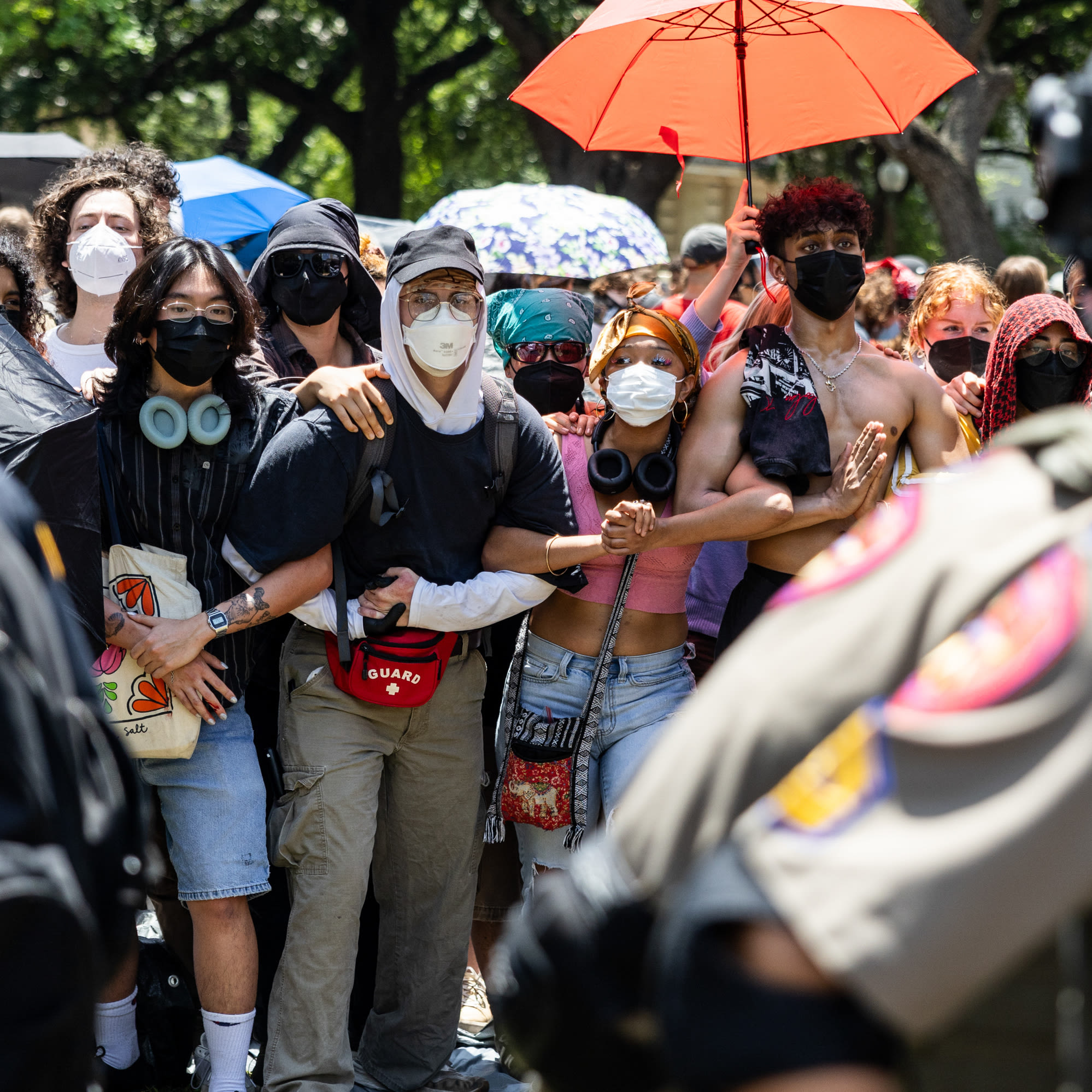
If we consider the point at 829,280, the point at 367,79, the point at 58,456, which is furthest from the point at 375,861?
the point at 367,79

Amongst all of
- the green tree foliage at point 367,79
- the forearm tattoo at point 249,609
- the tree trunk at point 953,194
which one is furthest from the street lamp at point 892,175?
the forearm tattoo at point 249,609

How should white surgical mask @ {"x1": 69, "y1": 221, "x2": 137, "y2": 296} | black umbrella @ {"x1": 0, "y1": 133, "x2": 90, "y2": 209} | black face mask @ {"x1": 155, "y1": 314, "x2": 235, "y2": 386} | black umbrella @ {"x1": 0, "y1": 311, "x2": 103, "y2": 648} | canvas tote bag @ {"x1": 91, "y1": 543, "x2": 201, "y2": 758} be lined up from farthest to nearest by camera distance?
black umbrella @ {"x1": 0, "y1": 133, "x2": 90, "y2": 209}
white surgical mask @ {"x1": 69, "y1": 221, "x2": 137, "y2": 296}
black face mask @ {"x1": 155, "y1": 314, "x2": 235, "y2": 386}
canvas tote bag @ {"x1": 91, "y1": 543, "x2": 201, "y2": 758}
black umbrella @ {"x1": 0, "y1": 311, "x2": 103, "y2": 648}

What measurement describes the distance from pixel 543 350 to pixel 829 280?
1000mm

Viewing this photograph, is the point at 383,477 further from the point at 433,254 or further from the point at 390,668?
the point at 433,254

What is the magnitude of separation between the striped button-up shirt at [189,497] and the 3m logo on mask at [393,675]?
1.32 ft

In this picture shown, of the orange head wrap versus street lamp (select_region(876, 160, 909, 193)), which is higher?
the orange head wrap

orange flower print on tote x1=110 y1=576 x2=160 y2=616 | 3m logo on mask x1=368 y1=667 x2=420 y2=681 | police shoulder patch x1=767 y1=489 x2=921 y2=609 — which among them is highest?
police shoulder patch x1=767 y1=489 x2=921 y2=609

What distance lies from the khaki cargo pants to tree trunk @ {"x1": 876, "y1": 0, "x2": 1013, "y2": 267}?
1034 centimetres

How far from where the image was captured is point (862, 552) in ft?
4.57

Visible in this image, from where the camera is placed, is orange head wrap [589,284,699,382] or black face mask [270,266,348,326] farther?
black face mask [270,266,348,326]

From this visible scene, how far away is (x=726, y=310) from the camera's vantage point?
21.3 ft

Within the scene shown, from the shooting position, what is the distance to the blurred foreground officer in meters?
1.11

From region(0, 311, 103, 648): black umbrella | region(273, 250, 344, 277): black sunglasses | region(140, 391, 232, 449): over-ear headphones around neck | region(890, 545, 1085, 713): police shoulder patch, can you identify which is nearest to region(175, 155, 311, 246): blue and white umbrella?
region(273, 250, 344, 277): black sunglasses

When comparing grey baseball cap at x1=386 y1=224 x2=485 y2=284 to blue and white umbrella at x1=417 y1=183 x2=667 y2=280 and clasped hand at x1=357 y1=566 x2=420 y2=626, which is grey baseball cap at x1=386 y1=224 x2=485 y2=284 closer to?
clasped hand at x1=357 y1=566 x2=420 y2=626
